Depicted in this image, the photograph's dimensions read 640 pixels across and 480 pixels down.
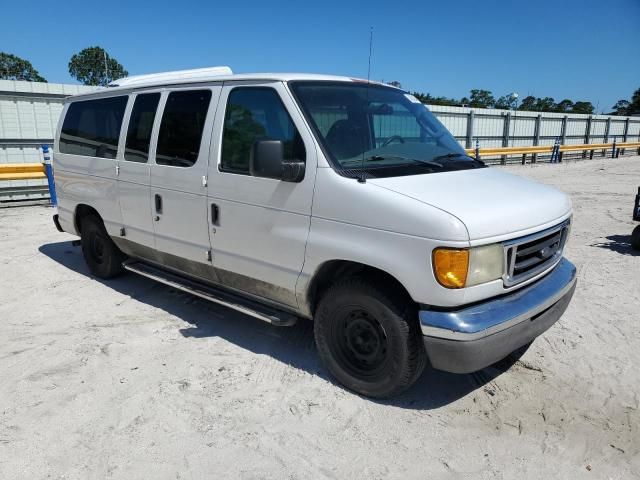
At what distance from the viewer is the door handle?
13.0 ft

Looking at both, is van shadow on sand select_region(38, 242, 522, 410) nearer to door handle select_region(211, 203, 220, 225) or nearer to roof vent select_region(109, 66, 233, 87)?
door handle select_region(211, 203, 220, 225)

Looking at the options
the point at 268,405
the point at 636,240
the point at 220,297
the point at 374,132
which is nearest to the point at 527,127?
the point at 636,240

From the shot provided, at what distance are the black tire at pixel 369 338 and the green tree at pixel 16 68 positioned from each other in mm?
80651

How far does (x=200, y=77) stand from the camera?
14.0ft

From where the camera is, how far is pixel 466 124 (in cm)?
2258

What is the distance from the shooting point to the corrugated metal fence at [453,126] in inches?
449

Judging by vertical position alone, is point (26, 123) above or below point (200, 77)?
below

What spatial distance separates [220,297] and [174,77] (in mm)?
2314

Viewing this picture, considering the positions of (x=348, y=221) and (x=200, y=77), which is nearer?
(x=348, y=221)

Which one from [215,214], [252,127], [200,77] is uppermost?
[200,77]

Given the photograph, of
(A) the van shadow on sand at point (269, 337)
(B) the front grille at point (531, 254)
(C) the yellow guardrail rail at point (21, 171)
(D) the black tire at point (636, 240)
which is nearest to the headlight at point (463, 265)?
(B) the front grille at point (531, 254)

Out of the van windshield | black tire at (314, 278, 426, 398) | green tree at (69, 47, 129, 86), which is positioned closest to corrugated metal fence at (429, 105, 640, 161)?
the van windshield

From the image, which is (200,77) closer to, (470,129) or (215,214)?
(215,214)

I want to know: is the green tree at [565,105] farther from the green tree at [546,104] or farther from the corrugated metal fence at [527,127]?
the corrugated metal fence at [527,127]
